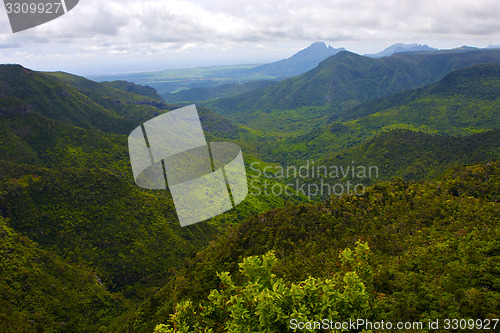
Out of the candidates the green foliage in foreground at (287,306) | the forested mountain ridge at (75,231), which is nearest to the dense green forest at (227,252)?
the green foliage in foreground at (287,306)

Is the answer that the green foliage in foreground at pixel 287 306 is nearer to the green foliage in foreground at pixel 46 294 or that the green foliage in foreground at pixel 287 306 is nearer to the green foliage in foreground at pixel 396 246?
the green foliage in foreground at pixel 396 246

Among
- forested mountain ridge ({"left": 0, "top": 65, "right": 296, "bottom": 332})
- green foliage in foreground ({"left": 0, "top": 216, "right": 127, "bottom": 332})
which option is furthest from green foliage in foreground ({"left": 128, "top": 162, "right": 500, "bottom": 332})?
forested mountain ridge ({"left": 0, "top": 65, "right": 296, "bottom": 332})

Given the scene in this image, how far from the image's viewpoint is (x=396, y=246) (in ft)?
113

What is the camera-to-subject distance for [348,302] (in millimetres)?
11992

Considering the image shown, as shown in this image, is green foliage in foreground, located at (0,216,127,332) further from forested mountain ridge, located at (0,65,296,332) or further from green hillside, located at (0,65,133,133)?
green hillside, located at (0,65,133,133)

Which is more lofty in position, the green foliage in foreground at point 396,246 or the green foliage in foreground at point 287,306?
the green foliage in foreground at point 287,306

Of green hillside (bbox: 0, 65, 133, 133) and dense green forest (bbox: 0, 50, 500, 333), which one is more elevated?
green hillside (bbox: 0, 65, 133, 133)

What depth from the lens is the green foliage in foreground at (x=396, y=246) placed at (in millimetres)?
17453

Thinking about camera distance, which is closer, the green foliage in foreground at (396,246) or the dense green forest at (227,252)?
the dense green forest at (227,252)

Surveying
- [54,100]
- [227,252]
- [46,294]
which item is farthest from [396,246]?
[54,100]

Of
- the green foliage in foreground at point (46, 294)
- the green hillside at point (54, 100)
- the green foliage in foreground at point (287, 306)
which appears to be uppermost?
the green hillside at point (54, 100)

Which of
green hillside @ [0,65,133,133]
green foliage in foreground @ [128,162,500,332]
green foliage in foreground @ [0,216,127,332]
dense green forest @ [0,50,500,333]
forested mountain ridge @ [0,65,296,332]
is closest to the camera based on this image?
dense green forest @ [0,50,500,333]

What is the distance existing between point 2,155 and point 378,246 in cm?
10556

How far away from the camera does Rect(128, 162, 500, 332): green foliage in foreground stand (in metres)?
17.5
